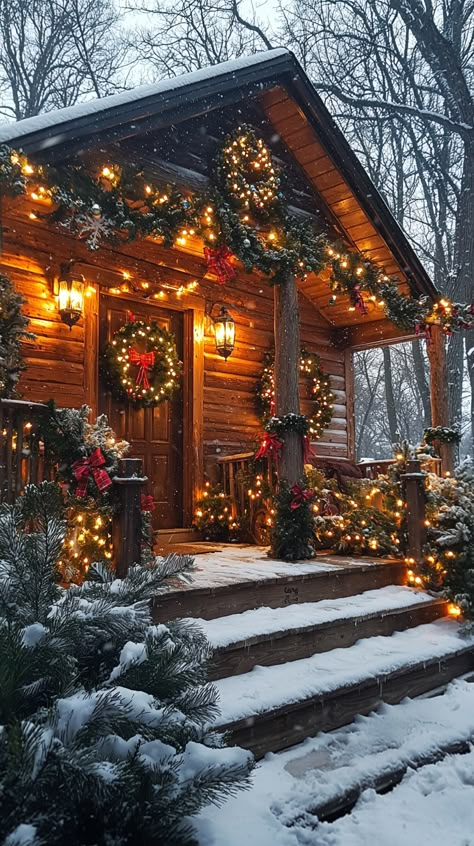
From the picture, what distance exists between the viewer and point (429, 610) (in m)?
5.70

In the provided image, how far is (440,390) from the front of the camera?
8648 millimetres

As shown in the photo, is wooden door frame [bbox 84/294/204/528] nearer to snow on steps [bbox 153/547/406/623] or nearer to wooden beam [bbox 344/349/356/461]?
snow on steps [bbox 153/547/406/623]

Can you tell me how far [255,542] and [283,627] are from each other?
3.19 meters

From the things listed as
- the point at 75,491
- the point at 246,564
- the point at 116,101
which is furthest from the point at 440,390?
the point at 75,491

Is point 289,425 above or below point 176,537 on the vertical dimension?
above

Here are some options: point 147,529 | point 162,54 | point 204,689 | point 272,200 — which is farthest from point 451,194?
point 204,689

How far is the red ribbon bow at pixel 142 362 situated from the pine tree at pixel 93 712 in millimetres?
5063

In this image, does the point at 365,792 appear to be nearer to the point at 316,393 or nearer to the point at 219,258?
the point at 219,258

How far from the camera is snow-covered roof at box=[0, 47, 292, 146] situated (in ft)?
16.6

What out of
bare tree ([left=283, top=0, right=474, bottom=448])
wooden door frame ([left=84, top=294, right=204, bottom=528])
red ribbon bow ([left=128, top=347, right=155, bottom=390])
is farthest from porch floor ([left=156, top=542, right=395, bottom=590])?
bare tree ([left=283, top=0, right=474, bottom=448])

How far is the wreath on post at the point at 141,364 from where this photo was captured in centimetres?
729

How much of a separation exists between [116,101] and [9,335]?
2.51 m

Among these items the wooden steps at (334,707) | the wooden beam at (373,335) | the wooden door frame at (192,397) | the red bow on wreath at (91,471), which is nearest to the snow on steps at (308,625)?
the wooden steps at (334,707)

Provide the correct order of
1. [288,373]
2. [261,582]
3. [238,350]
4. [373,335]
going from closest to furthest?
[261,582], [288,373], [238,350], [373,335]
